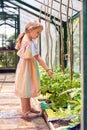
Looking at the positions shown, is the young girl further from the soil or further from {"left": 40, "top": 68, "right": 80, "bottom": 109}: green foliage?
the soil

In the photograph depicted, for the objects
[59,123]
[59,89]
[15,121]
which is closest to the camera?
[59,123]

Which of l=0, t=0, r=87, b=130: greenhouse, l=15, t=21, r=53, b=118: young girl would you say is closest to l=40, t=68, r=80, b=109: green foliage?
l=0, t=0, r=87, b=130: greenhouse

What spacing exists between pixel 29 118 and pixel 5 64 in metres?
6.89

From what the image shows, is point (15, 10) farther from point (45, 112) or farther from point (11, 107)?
point (45, 112)

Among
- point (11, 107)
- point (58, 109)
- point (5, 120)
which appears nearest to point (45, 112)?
point (58, 109)

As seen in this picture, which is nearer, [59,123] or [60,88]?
[59,123]

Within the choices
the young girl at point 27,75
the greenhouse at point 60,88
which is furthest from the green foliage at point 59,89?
the young girl at point 27,75

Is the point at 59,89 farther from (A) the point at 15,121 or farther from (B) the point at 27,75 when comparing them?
(A) the point at 15,121

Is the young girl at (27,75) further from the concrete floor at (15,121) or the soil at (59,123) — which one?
the soil at (59,123)

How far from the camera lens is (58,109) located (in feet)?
10.6

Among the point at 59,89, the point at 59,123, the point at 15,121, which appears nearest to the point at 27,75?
the point at 59,89

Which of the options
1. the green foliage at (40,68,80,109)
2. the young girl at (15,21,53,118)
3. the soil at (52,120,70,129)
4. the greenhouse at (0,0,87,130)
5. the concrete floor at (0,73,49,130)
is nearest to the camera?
the greenhouse at (0,0,87,130)

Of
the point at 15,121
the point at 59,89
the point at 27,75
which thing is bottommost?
the point at 15,121

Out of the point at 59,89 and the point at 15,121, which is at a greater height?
the point at 59,89
